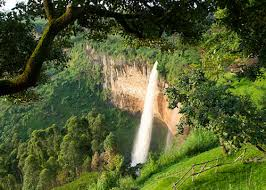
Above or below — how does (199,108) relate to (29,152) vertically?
above

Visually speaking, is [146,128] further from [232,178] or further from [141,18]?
[141,18]

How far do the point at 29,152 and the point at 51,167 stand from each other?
562 centimetres

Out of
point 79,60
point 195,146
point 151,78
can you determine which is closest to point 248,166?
point 195,146

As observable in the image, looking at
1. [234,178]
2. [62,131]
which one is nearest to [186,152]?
[234,178]

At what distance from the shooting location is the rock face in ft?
176

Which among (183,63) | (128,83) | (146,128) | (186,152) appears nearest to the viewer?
(186,152)

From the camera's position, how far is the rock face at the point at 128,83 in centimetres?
5371

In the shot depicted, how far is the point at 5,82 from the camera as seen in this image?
655cm

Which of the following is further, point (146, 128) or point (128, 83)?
point (128, 83)

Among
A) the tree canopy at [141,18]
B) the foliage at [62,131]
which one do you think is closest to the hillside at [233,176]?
the tree canopy at [141,18]

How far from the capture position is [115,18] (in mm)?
7918

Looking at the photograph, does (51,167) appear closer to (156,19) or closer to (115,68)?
(115,68)

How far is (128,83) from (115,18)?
59459 mm

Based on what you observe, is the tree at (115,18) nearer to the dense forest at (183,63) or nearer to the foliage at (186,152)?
the dense forest at (183,63)
